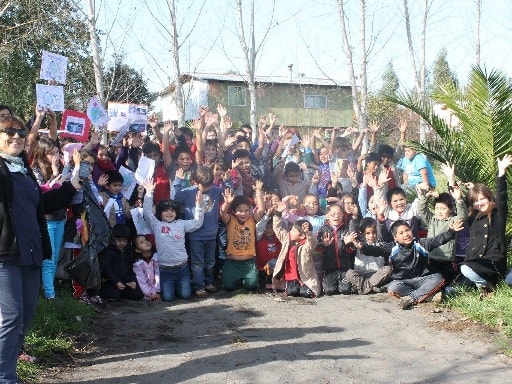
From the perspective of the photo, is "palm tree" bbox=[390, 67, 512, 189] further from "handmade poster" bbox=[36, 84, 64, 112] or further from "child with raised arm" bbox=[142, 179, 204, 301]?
"handmade poster" bbox=[36, 84, 64, 112]

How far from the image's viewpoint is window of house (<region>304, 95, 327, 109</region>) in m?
36.4

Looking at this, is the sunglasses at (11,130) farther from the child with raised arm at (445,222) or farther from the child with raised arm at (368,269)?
the child with raised arm at (445,222)

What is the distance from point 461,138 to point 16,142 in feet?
18.0

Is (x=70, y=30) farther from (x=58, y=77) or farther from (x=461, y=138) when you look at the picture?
(x=461, y=138)

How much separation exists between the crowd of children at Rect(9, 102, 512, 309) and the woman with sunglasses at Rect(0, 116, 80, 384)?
6.68ft

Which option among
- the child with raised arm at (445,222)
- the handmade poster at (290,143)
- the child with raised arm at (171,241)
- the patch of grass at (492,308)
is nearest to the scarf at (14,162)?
the child with raised arm at (171,241)

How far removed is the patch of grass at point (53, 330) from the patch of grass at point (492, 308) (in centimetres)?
369

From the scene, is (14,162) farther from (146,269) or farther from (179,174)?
(179,174)

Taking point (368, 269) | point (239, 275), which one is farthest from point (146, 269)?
point (368, 269)

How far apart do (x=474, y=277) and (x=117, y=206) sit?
4128 millimetres

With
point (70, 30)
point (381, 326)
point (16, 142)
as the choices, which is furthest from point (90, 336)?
point (70, 30)

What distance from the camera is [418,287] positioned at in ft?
21.3

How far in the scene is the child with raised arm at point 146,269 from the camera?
6.67 meters

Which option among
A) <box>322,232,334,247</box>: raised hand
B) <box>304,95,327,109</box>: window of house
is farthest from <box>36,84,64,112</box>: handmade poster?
<box>304,95,327,109</box>: window of house
